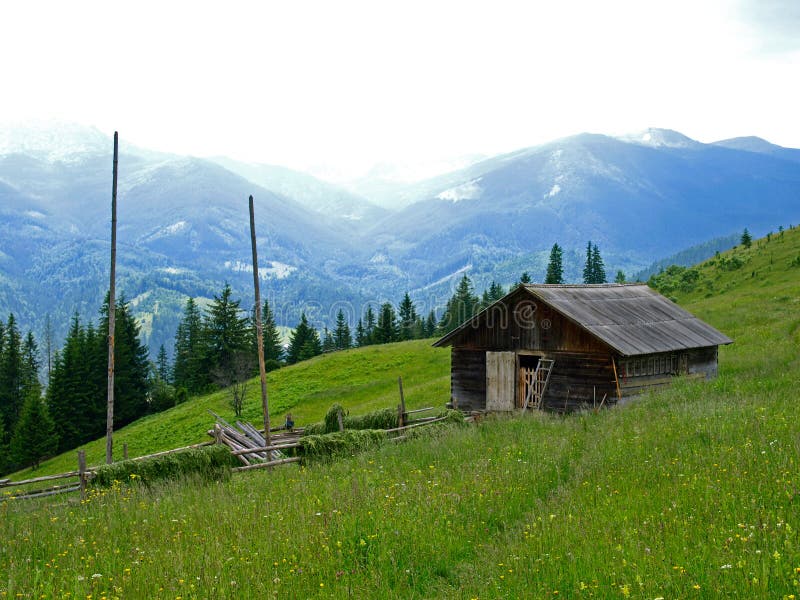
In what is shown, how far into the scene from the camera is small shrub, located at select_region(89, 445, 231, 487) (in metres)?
14.5

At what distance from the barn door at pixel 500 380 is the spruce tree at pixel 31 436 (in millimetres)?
46852

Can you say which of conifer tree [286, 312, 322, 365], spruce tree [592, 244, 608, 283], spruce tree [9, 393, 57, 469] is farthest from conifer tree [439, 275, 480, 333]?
spruce tree [9, 393, 57, 469]

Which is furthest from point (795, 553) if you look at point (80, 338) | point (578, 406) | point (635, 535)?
point (80, 338)

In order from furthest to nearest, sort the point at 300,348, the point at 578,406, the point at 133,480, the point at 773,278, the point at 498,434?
the point at 300,348 → the point at 773,278 → the point at 578,406 → the point at 498,434 → the point at 133,480

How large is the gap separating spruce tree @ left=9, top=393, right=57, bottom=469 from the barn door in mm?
46852

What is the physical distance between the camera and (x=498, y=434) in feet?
54.7

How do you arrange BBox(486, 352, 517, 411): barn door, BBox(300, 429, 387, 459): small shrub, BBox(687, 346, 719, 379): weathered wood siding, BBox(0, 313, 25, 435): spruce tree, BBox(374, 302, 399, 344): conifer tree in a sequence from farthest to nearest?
1. BBox(374, 302, 399, 344): conifer tree
2. BBox(0, 313, 25, 435): spruce tree
3. BBox(687, 346, 719, 379): weathered wood siding
4. BBox(486, 352, 517, 411): barn door
5. BBox(300, 429, 387, 459): small shrub

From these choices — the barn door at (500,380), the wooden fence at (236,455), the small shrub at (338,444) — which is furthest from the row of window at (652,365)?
the small shrub at (338,444)

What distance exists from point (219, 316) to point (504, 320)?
5822 centimetres

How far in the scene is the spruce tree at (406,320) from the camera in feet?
298

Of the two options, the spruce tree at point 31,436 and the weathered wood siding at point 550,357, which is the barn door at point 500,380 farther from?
the spruce tree at point 31,436

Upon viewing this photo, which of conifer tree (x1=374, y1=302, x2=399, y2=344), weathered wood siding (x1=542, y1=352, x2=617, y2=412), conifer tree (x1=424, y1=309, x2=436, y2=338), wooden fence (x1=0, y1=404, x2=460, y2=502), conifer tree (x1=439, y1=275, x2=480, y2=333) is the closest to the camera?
wooden fence (x1=0, y1=404, x2=460, y2=502)

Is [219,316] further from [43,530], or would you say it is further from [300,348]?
[43,530]

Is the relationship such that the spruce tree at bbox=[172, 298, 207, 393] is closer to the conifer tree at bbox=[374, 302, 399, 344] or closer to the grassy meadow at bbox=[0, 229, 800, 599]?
the conifer tree at bbox=[374, 302, 399, 344]
